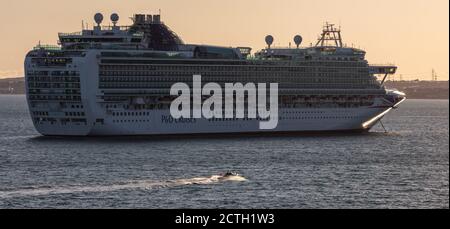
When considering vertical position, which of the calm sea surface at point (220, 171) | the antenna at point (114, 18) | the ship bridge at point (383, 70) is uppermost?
the antenna at point (114, 18)

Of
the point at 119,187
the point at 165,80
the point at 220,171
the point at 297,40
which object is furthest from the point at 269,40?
the point at 119,187

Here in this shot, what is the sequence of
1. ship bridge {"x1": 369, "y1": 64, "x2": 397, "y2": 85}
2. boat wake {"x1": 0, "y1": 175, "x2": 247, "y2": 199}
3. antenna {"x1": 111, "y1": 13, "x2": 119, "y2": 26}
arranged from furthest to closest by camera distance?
ship bridge {"x1": 369, "y1": 64, "x2": 397, "y2": 85} → antenna {"x1": 111, "y1": 13, "x2": 119, "y2": 26} → boat wake {"x1": 0, "y1": 175, "x2": 247, "y2": 199}

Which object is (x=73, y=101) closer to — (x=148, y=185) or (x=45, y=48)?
(x=45, y=48)

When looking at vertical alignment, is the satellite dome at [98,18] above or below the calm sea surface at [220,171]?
above

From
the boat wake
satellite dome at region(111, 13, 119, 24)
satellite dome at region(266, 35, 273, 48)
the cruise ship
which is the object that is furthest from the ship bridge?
the boat wake

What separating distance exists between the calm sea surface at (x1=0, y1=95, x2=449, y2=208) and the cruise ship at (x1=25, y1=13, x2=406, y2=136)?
261cm

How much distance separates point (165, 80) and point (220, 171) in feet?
126

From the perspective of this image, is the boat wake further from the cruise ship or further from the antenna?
the antenna

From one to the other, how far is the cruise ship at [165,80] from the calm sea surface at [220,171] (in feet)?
8.55

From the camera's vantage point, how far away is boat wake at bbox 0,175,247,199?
66500 mm

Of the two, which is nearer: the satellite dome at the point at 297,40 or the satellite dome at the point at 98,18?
the satellite dome at the point at 98,18

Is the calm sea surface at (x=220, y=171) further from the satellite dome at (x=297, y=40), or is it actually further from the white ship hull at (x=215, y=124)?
the satellite dome at (x=297, y=40)

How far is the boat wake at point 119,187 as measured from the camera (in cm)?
6650

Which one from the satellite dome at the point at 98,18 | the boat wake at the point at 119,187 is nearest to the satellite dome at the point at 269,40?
the satellite dome at the point at 98,18
